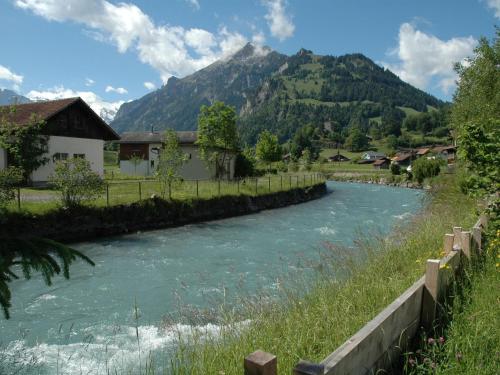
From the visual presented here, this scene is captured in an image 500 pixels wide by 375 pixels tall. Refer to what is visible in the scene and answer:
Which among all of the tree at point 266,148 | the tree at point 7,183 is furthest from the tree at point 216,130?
the tree at point 266,148

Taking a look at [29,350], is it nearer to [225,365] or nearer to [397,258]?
[225,365]

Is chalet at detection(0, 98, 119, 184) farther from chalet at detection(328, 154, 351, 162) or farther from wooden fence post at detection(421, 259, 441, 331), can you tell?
chalet at detection(328, 154, 351, 162)

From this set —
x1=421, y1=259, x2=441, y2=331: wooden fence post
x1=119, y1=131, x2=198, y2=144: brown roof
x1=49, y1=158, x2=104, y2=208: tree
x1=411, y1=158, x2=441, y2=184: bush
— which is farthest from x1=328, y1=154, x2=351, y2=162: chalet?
x1=421, y1=259, x2=441, y2=331: wooden fence post

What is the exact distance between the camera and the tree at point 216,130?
4028cm

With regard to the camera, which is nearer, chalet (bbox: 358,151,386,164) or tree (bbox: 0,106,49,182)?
tree (bbox: 0,106,49,182)

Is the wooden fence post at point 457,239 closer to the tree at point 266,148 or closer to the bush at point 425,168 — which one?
the bush at point 425,168

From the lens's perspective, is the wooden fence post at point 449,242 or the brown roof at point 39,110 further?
the brown roof at point 39,110

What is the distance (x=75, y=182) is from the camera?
17.9 metres

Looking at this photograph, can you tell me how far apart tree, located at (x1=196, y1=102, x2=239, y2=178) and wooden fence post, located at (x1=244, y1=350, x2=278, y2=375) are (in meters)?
38.6

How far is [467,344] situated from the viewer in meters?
3.97

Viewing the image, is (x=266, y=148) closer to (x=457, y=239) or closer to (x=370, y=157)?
(x=457, y=239)

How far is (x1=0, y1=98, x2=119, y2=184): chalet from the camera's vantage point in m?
28.5

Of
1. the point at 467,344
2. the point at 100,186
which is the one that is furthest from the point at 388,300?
the point at 100,186

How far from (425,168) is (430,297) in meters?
52.5
